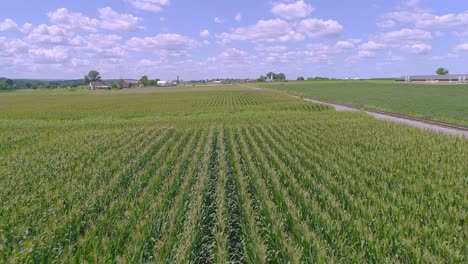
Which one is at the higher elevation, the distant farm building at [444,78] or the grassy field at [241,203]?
the distant farm building at [444,78]

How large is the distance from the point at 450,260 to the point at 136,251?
16.8ft

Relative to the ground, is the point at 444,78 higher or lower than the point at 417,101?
higher

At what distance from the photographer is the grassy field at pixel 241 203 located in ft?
17.0

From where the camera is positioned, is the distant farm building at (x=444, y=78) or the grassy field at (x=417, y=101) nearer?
the grassy field at (x=417, y=101)

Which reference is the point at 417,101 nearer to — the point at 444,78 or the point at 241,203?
the point at 241,203

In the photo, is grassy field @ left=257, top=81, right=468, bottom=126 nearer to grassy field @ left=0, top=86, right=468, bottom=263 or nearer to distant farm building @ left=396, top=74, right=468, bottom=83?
grassy field @ left=0, top=86, right=468, bottom=263

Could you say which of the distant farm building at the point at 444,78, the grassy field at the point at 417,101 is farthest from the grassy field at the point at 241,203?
the distant farm building at the point at 444,78

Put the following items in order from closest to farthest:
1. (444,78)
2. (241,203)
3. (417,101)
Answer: (241,203) → (417,101) → (444,78)

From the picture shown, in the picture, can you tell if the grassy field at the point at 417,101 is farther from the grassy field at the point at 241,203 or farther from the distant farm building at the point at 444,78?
the distant farm building at the point at 444,78

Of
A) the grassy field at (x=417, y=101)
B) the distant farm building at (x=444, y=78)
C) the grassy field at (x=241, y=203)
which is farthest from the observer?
the distant farm building at (x=444, y=78)

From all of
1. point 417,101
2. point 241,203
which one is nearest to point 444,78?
point 417,101

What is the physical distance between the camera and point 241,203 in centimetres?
801

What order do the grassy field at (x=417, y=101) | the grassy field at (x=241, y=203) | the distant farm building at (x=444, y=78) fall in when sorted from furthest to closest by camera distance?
1. the distant farm building at (x=444, y=78)
2. the grassy field at (x=417, y=101)
3. the grassy field at (x=241, y=203)

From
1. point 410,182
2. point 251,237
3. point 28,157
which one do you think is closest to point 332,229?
point 251,237
